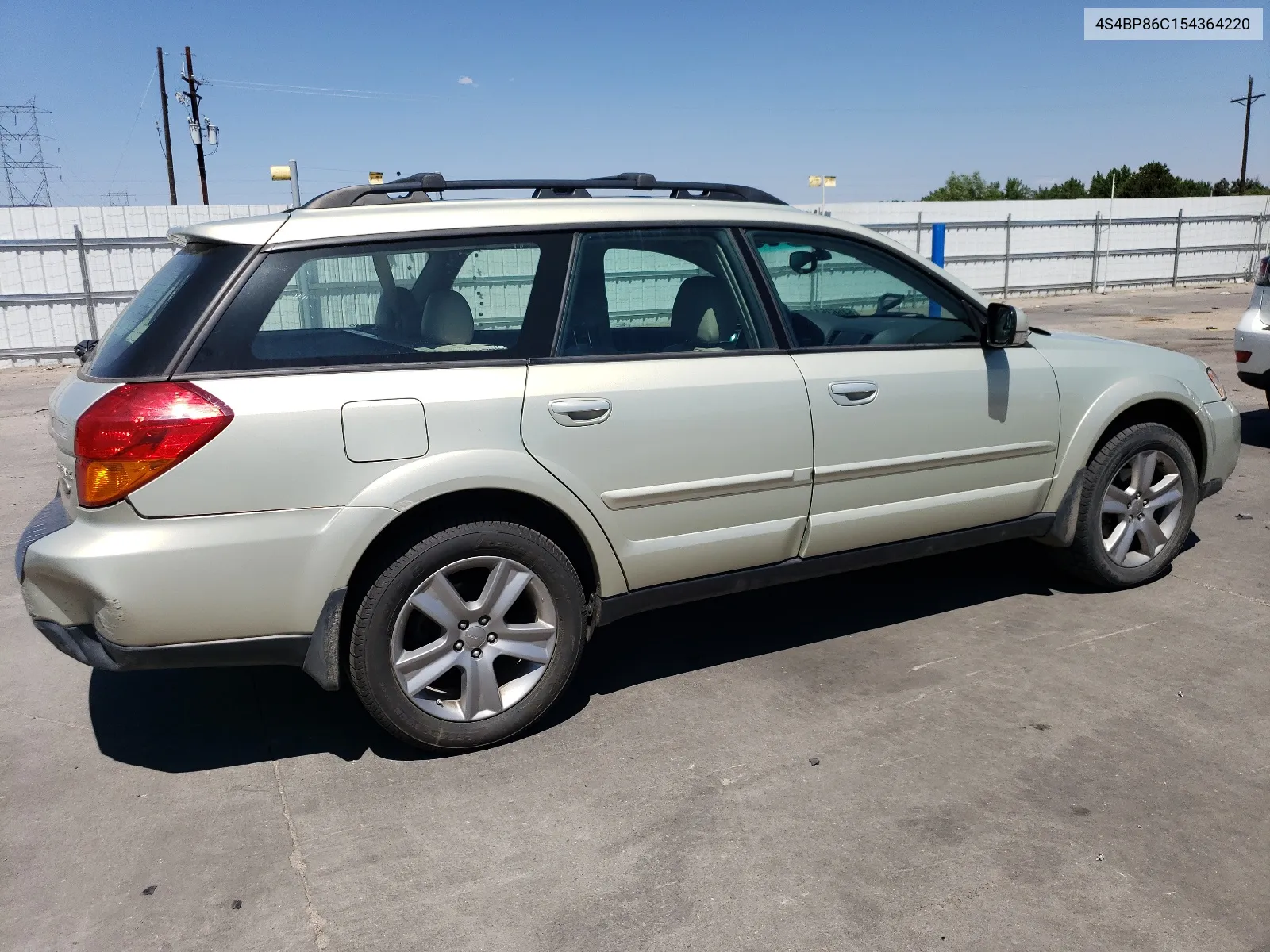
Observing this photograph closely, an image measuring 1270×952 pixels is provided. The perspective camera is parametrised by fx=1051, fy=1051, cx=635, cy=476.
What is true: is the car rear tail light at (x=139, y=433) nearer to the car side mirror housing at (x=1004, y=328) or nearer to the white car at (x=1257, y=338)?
the car side mirror housing at (x=1004, y=328)

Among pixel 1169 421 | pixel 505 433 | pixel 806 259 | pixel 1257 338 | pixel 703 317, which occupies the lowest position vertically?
pixel 1169 421

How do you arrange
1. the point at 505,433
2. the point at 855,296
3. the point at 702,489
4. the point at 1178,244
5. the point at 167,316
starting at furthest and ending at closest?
the point at 1178,244
the point at 855,296
the point at 702,489
the point at 505,433
the point at 167,316

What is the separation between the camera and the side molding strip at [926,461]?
12.7ft

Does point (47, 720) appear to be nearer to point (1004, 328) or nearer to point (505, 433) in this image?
point (505, 433)

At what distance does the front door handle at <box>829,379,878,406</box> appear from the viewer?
3822 mm

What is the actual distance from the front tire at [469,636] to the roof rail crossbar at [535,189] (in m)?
1.16

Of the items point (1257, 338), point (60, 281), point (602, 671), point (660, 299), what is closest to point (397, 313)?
point (660, 299)

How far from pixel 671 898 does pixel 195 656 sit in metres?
1.56

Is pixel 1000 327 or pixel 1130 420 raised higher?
pixel 1000 327

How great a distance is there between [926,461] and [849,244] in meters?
0.90

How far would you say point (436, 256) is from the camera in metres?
3.47

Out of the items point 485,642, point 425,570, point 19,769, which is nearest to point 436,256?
point 425,570

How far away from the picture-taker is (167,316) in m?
3.12

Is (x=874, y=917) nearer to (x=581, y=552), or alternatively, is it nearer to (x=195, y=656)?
(x=581, y=552)
